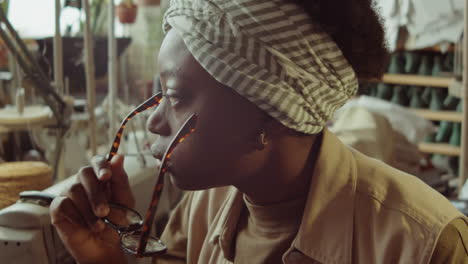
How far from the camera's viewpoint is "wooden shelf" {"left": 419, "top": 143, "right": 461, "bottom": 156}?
380 cm

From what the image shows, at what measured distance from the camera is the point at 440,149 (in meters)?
3.84

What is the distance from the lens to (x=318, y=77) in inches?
31.0

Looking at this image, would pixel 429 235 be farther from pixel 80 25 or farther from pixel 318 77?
pixel 80 25

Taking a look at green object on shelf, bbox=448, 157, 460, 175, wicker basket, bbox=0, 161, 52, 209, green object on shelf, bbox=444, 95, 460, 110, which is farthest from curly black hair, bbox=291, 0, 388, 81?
green object on shelf, bbox=448, 157, 460, 175

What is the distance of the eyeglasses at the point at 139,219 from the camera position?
741 millimetres

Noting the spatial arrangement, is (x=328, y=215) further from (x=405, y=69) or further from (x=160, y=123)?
(x=405, y=69)

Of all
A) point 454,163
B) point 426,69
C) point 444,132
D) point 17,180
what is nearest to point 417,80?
point 426,69

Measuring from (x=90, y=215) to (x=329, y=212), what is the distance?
0.38 meters

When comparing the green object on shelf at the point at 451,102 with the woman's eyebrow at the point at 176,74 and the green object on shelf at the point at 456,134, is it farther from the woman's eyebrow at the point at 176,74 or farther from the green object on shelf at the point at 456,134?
the woman's eyebrow at the point at 176,74

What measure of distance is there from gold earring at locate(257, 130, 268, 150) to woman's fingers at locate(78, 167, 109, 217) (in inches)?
10.8

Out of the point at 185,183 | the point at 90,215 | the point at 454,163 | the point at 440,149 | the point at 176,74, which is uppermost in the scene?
the point at 176,74

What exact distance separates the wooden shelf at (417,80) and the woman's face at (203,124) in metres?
3.24

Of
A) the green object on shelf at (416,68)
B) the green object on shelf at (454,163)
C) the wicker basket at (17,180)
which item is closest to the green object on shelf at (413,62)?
the green object on shelf at (416,68)

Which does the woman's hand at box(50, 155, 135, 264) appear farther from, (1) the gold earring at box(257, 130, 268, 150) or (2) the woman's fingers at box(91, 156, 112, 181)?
(1) the gold earring at box(257, 130, 268, 150)
